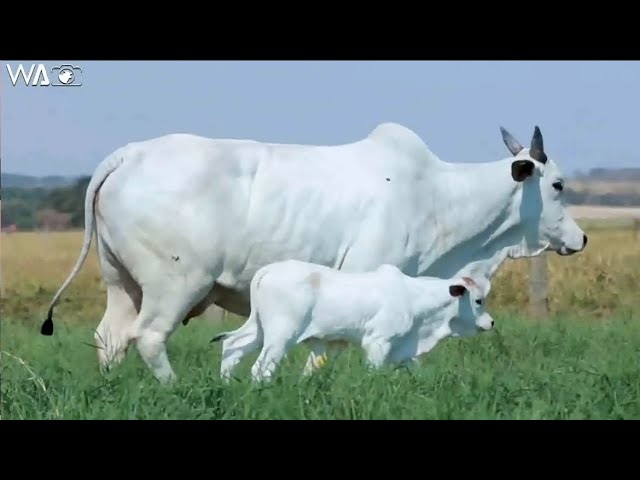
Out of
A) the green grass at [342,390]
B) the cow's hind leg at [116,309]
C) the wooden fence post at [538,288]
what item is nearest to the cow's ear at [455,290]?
the green grass at [342,390]

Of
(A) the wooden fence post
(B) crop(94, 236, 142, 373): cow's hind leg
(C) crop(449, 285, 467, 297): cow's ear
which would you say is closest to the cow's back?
(B) crop(94, 236, 142, 373): cow's hind leg

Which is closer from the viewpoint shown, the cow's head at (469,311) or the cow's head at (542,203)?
the cow's head at (469,311)

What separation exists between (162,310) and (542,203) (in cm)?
232

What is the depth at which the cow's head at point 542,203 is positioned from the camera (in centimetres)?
675

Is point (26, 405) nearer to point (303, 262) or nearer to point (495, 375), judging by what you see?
point (303, 262)

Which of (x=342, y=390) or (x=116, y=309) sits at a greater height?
(x=342, y=390)

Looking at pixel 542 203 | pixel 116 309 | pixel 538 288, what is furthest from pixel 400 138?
pixel 538 288

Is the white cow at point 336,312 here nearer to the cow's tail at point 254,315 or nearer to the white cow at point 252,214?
the cow's tail at point 254,315

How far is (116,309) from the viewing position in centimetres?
641

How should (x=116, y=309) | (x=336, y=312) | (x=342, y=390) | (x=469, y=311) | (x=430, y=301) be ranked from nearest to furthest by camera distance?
(x=342, y=390) < (x=336, y=312) < (x=430, y=301) < (x=469, y=311) < (x=116, y=309)

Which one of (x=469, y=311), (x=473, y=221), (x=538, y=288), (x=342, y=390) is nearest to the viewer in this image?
(x=342, y=390)

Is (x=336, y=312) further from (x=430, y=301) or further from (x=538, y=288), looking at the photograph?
(x=538, y=288)

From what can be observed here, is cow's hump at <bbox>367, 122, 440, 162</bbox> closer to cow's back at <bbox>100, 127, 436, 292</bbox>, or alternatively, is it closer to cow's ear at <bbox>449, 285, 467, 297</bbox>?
cow's back at <bbox>100, 127, 436, 292</bbox>

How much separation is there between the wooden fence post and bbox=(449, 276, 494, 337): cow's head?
13.7 ft
